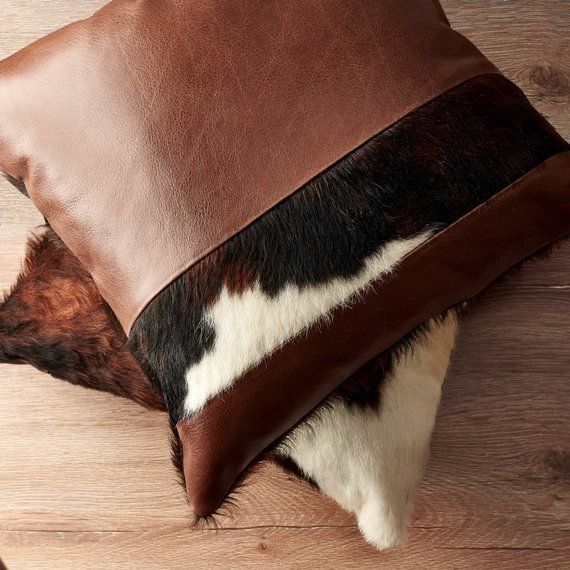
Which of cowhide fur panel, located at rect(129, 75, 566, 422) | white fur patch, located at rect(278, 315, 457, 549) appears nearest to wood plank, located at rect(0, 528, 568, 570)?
white fur patch, located at rect(278, 315, 457, 549)

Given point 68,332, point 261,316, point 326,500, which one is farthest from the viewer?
point 326,500

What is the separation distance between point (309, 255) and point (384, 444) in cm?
27

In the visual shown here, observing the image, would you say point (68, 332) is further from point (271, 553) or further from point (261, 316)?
point (271, 553)

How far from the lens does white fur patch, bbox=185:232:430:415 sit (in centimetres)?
55

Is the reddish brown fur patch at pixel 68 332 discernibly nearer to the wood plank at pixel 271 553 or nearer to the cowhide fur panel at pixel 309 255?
the cowhide fur panel at pixel 309 255

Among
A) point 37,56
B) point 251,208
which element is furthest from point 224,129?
point 37,56

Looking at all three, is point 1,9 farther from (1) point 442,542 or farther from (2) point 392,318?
(1) point 442,542

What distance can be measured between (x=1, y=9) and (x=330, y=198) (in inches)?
29.0

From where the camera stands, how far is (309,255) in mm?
549

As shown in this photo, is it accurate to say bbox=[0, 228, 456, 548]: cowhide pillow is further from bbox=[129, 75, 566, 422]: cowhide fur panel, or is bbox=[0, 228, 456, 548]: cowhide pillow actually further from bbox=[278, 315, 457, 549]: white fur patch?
bbox=[129, 75, 566, 422]: cowhide fur panel

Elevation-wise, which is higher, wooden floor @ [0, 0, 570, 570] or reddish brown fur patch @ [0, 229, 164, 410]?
reddish brown fur patch @ [0, 229, 164, 410]

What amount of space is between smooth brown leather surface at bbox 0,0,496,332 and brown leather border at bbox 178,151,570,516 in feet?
0.39

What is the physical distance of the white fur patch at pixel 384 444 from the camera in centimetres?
68

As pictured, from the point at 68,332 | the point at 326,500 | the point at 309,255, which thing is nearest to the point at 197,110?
the point at 309,255
